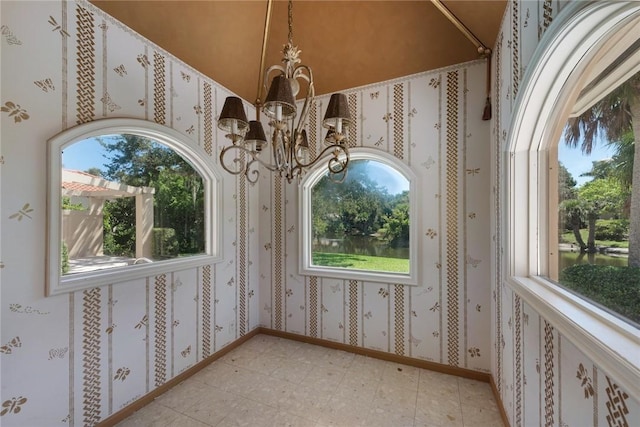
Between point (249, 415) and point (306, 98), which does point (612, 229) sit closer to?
point (306, 98)

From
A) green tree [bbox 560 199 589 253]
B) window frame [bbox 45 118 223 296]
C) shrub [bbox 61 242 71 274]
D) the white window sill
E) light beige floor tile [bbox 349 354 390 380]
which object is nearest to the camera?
the white window sill

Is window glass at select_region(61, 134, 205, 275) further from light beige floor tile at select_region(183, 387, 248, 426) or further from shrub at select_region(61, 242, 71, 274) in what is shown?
light beige floor tile at select_region(183, 387, 248, 426)

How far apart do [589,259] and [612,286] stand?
0.18 meters

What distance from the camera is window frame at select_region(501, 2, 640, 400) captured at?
27.4 inches

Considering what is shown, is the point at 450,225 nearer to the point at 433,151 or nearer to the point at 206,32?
the point at 433,151

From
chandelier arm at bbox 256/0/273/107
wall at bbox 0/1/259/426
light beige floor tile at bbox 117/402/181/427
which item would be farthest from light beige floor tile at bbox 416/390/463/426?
chandelier arm at bbox 256/0/273/107

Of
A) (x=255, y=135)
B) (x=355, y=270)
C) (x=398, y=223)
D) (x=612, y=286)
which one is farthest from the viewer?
(x=355, y=270)

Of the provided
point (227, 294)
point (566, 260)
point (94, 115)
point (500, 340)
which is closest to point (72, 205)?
point (94, 115)

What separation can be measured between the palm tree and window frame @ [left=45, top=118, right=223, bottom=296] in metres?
2.52

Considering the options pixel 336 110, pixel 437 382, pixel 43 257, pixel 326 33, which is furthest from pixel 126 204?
pixel 437 382

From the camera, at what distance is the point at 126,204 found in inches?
74.9

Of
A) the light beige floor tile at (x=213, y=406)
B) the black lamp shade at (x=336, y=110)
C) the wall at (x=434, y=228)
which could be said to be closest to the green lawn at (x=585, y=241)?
the wall at (x=434, y=228)

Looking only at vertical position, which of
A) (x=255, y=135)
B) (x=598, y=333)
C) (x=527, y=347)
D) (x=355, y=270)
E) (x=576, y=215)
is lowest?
(x=527, y=347)

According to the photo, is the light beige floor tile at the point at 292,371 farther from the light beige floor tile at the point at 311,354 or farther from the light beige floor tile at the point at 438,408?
the light beige floor tile at the point at 438,408
